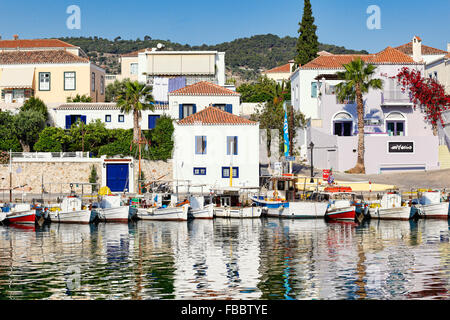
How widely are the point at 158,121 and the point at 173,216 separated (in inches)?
604

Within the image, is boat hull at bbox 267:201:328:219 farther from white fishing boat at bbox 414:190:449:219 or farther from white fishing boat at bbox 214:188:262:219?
white fishing boat at bbox 414:190:449:219

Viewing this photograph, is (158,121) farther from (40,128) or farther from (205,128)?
(40,128)

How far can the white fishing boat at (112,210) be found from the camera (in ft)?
154

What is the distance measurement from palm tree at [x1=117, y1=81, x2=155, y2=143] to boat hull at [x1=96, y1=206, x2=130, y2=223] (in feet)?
Answer: 38.1

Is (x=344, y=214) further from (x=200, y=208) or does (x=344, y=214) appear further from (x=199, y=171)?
(x=199, y=171)

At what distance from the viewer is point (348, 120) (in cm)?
6694

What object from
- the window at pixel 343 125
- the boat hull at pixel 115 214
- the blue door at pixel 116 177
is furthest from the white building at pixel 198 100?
the boat hull at pixel 115 214

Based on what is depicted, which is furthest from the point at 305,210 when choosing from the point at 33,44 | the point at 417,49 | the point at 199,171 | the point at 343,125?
the point at 33,44

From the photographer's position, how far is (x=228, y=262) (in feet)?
90.2

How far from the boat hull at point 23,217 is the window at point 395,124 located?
3913 centimetres

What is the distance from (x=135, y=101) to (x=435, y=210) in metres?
27.9

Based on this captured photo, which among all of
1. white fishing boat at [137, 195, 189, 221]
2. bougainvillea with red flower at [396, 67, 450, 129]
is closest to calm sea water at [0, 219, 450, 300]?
A: white fishing boat at [137, 195, 189, 221]

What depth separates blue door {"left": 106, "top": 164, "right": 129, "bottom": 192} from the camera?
5722cm
